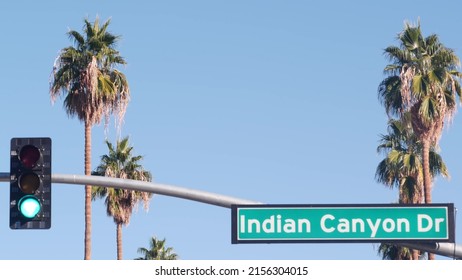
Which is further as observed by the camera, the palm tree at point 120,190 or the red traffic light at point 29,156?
the palm tree at point 120,190

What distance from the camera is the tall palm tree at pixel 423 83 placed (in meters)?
51.0

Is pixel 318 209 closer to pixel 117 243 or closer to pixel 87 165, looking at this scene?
pixel 87 165

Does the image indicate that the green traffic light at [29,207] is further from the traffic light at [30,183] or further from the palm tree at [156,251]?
the palm tree at [156,251]

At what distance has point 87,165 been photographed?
163ft

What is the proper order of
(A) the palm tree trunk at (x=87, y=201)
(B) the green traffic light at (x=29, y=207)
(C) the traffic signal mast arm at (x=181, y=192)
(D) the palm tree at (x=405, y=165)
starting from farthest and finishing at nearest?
1. (D) the palm tree at (x=405, y=165)
2. (A) the palm tree trunk at (x=87, y=201)
3. (B) the green traffic light at (x=29, y=207)
4. (C) the traffic signal mast arm at (x=181, y=192)

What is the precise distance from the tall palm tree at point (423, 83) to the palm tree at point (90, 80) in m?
11.8

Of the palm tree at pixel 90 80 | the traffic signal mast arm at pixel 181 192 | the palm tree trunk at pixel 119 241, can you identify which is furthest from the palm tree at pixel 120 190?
the traffic signal mast arm at pixel 181 192

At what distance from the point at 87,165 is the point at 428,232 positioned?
98.2 feet

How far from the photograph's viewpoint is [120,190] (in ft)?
209

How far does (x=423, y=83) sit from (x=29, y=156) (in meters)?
31.8

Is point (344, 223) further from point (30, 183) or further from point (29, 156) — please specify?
point (29, 156)
